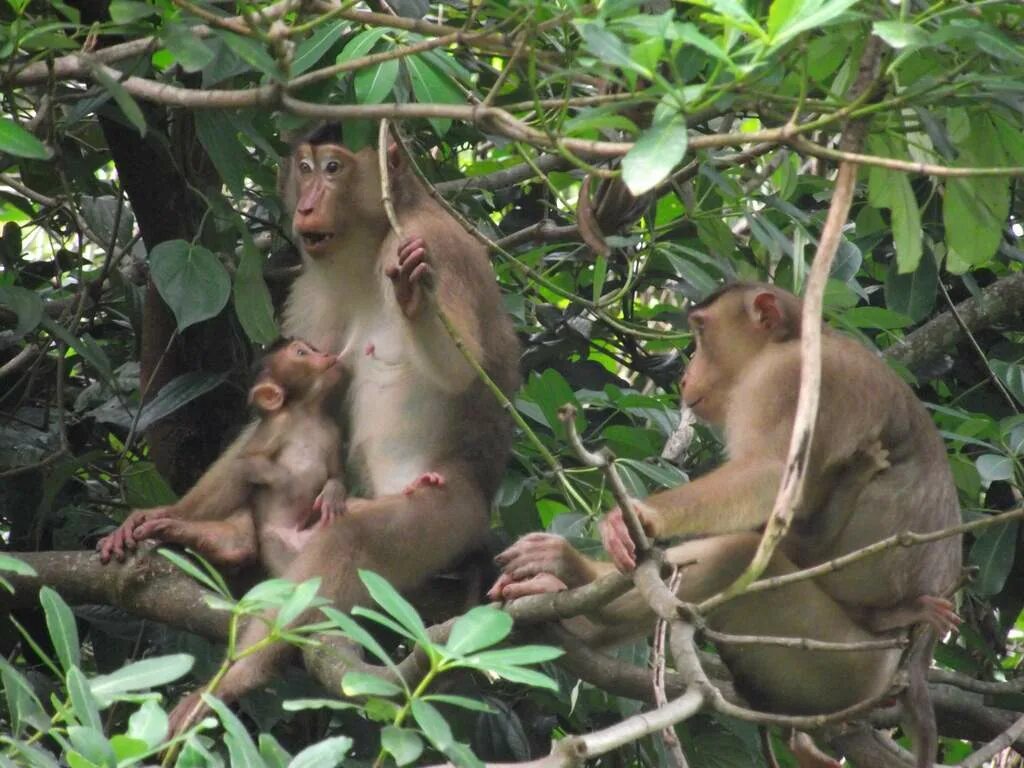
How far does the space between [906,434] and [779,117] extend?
191cm

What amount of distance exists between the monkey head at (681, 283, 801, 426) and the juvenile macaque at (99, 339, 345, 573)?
1.41 meters

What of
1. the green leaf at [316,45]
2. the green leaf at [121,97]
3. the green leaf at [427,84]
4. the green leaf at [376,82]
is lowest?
the green leaf at [427,84]

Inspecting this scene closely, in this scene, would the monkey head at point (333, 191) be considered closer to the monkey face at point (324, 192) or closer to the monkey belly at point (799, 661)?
the monkey face at point (324, 192)

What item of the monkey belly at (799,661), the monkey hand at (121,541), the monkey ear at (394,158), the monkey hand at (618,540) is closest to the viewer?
the monkey hand at (618,540)

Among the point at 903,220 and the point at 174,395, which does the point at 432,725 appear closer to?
the point at 903,220

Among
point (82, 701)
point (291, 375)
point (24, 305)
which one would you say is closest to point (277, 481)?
point (291, 375)

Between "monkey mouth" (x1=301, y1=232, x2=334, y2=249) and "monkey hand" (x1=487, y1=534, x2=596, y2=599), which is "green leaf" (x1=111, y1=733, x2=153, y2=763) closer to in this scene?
"monkey hand" (x1=487, y1=534, x2=596, y2=599)

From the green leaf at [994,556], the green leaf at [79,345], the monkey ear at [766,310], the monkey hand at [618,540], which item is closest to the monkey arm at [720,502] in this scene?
the monkey hand at [618,540]

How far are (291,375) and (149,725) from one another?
133 inches

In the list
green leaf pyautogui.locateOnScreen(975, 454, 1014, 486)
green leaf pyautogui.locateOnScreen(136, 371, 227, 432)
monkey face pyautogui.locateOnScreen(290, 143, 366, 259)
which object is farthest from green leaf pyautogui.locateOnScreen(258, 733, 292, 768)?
green leaf pyautogui.locateOnScreen(975, 454, 1014, 486)

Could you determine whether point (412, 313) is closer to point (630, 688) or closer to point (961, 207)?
point (630, 688)

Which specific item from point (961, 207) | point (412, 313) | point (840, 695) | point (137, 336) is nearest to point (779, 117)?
point (961, 207)

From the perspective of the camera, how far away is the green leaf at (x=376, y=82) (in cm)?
396

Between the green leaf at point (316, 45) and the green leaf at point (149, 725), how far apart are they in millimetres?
2005
